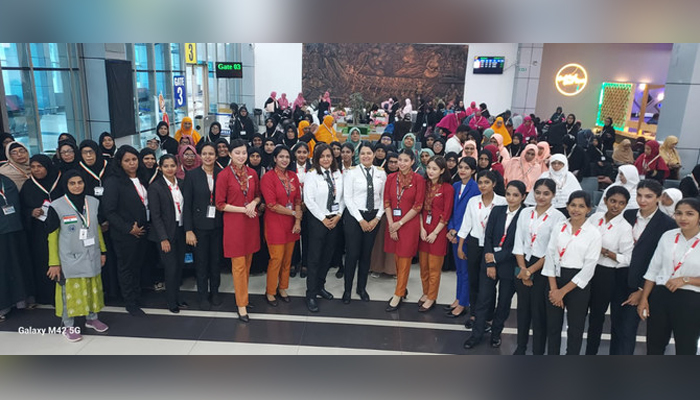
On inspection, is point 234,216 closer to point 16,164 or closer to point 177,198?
point 177,198

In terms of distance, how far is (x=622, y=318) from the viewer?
3609 millimetres

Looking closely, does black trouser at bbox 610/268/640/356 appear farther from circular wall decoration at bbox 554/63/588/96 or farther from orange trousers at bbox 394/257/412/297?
circular wall decoration at bbox 554/63/588/96

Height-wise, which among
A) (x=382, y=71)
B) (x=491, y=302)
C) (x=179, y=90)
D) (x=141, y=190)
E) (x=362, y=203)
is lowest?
(x=491, y=302)

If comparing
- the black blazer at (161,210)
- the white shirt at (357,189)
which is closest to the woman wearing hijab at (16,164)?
the black blazer at (161,210)

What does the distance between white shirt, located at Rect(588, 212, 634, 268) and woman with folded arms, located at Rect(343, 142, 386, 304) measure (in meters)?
1.98

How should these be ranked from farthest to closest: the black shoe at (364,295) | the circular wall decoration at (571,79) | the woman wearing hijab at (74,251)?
the circular wall decoration at (571,79)
the black shoe at (364,295)
the woman wearing hijab at (74,251)

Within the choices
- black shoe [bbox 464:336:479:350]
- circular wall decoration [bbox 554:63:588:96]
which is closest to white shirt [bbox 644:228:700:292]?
black shoe [bbox 464:336:479:350]

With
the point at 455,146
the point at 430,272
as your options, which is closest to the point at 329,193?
the point at 430,272

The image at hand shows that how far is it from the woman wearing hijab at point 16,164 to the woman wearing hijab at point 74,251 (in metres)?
0.92

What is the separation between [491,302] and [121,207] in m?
3.43

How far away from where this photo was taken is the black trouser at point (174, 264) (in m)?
4.34

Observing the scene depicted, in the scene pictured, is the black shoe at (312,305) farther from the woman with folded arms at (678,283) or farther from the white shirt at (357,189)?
the woman with folded arms at (678,283)
